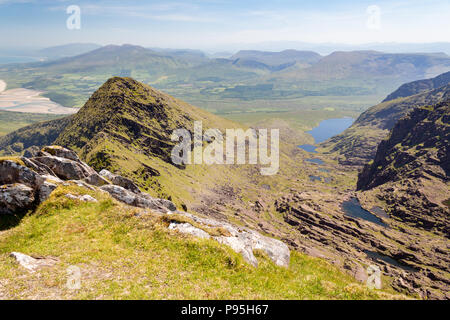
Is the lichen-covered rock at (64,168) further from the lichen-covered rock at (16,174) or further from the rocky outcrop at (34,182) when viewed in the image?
the lichen-covered rock at (16,174)

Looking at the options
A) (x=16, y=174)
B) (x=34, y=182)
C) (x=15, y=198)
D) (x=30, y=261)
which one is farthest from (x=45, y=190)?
(x=30, y=261)

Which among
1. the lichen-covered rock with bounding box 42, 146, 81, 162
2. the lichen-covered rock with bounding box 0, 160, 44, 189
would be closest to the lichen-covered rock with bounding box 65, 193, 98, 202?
the lichen-covered rock with bounding box 0, 160, 44, 189

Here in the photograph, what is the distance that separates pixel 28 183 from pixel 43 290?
20.6 metres

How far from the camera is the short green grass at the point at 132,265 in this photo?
1947 centimetres

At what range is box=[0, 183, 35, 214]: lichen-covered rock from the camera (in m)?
A: 29.9

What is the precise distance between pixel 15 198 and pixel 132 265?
19.7 metres

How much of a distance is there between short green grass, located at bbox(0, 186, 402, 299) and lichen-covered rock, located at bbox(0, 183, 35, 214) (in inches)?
81.2

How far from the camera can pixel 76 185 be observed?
37.1 m

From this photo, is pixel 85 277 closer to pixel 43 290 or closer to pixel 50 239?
pixel 43 290

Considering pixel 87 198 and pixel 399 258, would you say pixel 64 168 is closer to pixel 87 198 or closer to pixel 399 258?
pixel 87 198

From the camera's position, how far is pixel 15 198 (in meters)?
30.4

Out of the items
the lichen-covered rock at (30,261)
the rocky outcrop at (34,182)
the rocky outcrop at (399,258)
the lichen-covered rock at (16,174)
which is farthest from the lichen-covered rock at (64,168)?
the rocky outcrop at (399,258)

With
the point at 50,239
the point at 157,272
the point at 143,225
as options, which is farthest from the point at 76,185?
the point at 157,272
